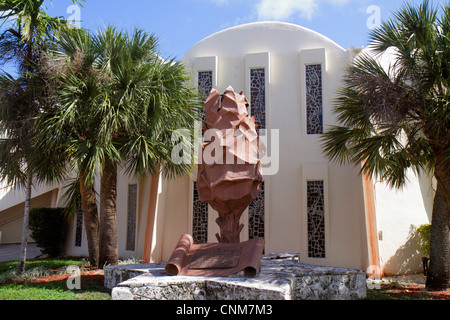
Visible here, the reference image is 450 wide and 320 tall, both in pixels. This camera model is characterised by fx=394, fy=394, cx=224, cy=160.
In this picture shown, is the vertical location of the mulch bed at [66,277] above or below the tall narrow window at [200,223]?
below

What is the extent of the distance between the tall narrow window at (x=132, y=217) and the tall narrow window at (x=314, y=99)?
590 cm

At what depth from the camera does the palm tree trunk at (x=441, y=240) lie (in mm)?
8195

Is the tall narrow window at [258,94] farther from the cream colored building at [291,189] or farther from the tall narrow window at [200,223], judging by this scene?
the tall narrow window at [200,223]

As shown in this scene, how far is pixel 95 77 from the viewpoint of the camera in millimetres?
9102

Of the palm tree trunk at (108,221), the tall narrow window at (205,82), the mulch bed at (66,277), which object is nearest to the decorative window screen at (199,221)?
the tall narrow window at (205,82)

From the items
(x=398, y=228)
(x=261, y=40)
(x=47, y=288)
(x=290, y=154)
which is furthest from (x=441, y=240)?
(x=47, y=288)

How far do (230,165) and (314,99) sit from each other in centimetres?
565

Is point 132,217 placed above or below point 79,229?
above

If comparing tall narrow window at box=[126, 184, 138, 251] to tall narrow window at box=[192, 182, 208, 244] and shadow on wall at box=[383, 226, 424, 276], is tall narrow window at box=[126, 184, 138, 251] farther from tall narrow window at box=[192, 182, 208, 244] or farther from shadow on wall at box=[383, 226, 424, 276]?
shadow on wall at box=[383, 226, 424, 276]

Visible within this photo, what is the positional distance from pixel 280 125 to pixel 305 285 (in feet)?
21.1

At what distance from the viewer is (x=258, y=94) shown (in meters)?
12.3

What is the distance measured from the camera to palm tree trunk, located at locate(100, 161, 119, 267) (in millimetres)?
9555

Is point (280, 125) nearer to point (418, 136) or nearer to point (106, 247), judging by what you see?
point (418, 136)

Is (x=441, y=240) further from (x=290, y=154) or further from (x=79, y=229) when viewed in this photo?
(x=79, y=229)
